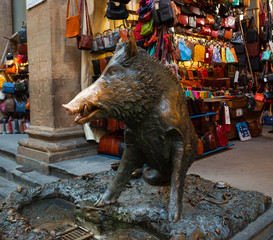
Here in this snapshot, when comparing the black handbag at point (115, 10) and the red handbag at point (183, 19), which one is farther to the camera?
the red handbag at point (183, 19)

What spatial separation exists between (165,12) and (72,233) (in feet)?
11.1

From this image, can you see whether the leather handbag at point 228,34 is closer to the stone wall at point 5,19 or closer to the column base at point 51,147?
the column base at point 51,147

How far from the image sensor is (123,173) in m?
2.42

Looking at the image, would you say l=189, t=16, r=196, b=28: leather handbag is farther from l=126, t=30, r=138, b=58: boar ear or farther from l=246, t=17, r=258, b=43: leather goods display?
l=126, t=30, r=138, b=58: boar ear

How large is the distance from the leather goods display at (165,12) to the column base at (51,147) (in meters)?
2.47

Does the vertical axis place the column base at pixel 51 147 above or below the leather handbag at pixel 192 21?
below

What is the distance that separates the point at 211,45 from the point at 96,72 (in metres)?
3.61

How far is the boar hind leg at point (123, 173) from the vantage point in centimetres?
241

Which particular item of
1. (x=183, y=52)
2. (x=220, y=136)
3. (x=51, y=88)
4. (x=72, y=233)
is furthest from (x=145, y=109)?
(x=183, y=52)

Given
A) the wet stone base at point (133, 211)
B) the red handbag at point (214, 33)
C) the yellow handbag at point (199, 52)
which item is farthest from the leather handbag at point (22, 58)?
the wet stone base at point (133, 211)

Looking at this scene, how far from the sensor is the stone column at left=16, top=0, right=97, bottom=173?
4961 mm

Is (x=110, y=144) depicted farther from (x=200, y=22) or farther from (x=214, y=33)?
(x=214, y=33)

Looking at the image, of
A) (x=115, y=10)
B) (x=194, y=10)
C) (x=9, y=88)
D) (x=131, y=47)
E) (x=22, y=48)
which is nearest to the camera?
(x=131, y=47)

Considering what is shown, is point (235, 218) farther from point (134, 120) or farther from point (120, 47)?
point (120, 47)
